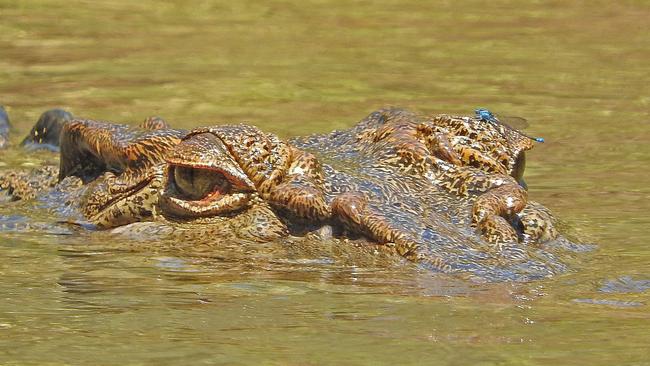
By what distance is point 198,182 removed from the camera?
25.0ft

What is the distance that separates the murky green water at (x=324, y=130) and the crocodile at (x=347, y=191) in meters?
0.20

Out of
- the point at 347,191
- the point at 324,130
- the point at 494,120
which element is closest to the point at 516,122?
the point at 494,120

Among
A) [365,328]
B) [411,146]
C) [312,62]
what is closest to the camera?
[365,328]

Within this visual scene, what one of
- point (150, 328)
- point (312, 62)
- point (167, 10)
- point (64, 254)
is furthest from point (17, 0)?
point (150, 328)

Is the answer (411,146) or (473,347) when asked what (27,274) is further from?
(473,347)

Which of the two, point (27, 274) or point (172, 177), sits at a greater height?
point (172, 177)

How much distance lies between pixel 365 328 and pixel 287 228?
1506 millimetres

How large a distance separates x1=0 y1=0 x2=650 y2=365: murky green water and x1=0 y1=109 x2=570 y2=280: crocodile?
0.20 meters

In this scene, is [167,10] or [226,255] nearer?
[226,255]

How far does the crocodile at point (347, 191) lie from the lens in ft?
23.3

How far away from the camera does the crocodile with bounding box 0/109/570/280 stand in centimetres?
711

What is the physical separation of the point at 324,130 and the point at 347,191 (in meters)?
5.36

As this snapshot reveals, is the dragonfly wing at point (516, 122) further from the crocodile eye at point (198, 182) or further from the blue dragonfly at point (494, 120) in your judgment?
the crocodile eye at point (198, 182)

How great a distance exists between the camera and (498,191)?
7.48 meters
